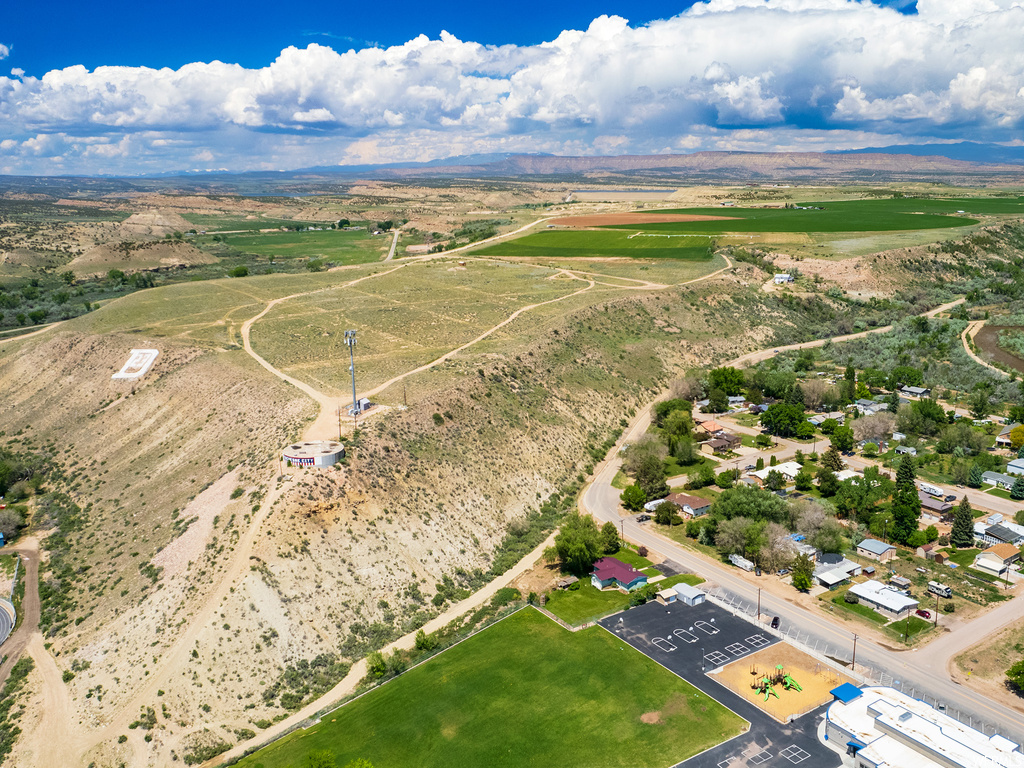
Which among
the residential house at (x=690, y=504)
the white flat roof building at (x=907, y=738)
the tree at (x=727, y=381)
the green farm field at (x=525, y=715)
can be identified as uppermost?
the tree at (x=727, y=381)

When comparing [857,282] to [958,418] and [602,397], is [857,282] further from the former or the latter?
[602,397]

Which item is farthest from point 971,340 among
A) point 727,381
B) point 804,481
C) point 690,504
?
point 690,504

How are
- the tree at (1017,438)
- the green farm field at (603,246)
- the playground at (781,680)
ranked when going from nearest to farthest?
the playground at (781,680), the tree at (1017,438), the green farm field at (603,246)

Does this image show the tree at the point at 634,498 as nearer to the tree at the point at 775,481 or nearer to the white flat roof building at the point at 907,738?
the tree at the point at 775,481

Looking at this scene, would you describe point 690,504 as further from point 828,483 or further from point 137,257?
point 137,257

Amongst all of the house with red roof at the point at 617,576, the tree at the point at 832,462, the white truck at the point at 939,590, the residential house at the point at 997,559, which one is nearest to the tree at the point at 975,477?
the tree at the point at 832,462

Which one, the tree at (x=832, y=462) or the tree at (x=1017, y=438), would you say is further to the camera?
the tree at (x=1017, y=438)
